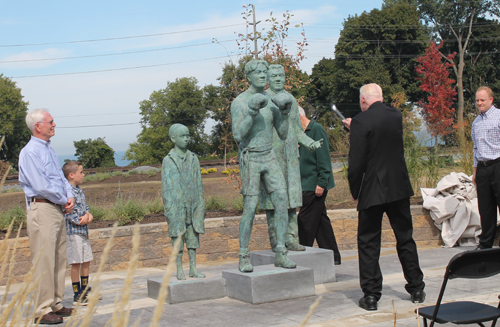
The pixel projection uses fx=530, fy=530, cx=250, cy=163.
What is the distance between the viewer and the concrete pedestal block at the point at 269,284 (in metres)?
5.46

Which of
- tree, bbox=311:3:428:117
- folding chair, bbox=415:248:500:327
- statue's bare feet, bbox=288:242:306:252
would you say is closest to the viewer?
folding chair, bbox=415:248:500:327

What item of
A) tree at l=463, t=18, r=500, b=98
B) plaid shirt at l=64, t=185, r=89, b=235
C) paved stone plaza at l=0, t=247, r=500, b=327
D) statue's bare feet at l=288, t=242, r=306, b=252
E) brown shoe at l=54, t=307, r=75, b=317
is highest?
tree at l=463, t=18, r=500, b=98

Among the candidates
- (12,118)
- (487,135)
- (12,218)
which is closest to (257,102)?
(487,135)

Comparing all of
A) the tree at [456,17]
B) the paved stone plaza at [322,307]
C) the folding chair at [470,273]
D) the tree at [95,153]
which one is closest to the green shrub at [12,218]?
the paved stone plaza at [322,307]

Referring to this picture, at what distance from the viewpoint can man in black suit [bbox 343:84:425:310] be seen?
5023 mm

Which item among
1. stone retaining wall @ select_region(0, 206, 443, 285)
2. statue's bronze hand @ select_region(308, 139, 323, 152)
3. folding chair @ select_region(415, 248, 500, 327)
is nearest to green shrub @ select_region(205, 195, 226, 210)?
stone retaining wall @ select_region(0, 206, 443, 285)

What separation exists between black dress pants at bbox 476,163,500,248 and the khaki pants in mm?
5327

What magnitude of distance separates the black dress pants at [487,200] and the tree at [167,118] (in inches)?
2103

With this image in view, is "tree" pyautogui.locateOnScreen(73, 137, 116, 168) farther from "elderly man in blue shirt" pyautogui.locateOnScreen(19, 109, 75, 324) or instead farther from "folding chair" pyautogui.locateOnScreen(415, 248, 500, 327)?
"folding chair" pyautogui.locateOnScreen(415, 248, 500, 327)

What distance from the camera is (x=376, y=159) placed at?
5.08m

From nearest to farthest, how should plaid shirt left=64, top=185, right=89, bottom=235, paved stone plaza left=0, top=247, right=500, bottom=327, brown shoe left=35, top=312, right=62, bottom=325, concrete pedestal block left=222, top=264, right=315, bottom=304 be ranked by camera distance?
paved stone plaza left=0, top=247, right=500, bottom=327 < brown shoe left=35, top=312, right=62, bottom=325 < concrete pedestal block left=222, top=264, right=315, bottom=304 < plaid shirt left=64, top=185, right=89, bottom=235

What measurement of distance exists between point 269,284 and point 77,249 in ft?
7.24

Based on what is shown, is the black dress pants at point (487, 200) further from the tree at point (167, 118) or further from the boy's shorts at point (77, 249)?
the tree at point (167, 118)

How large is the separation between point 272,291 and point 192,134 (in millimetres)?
56494
